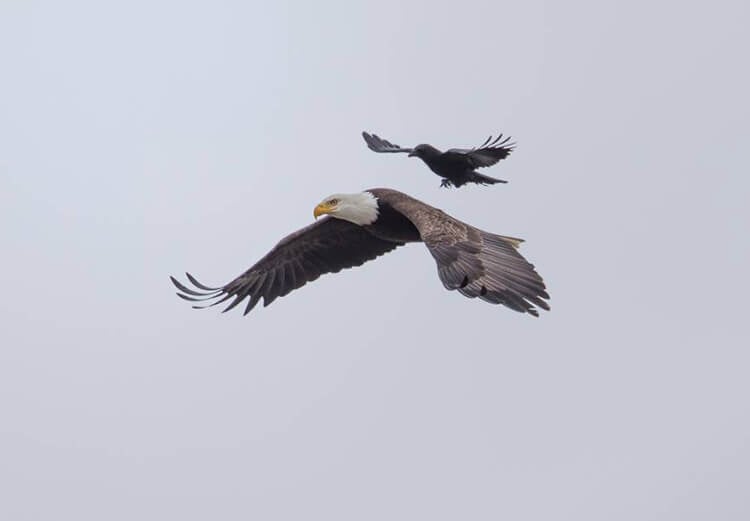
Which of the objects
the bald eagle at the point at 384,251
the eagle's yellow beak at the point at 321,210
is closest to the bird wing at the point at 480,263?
the bald eagle at the point at 384,251

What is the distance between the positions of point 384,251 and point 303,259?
94cm

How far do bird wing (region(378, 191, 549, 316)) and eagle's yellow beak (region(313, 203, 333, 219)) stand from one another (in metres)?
1.64

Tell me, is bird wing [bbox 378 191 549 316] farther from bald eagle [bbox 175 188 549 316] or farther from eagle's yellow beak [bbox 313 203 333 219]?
eagle's yellow beak [bbox 313 203 333 219]

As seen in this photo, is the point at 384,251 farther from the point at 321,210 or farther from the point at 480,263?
the point at 480,263

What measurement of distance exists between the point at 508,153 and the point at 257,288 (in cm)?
348

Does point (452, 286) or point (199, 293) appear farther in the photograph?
point (199, 293)

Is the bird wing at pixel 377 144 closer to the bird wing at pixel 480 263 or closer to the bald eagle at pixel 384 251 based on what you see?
the bald eagle at pixel 384 251

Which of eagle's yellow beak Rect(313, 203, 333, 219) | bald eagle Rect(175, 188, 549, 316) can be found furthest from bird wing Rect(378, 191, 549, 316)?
eagle's yellow beak Rect(313, 203, 333, 219)

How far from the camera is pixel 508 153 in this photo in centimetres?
1966

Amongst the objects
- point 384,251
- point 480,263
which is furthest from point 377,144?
point 480,263

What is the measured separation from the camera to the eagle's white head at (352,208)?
20.1 m

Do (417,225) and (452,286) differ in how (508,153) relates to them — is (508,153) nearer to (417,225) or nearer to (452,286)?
(417,225)

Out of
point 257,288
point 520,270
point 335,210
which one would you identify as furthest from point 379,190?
point 520,270

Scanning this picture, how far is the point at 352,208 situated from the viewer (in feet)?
66.3
